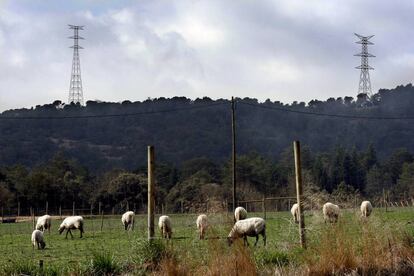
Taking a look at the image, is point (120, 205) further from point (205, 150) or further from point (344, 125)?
point (344, 125)

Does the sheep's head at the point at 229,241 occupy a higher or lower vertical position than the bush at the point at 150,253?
higher

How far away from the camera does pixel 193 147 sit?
12269cm

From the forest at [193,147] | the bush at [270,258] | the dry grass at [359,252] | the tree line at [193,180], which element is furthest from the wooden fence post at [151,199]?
the forest at [193,147]

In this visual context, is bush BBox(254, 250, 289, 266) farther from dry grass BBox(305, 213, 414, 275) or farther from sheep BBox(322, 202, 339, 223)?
sheep BBox(322, 202, 339, 223)

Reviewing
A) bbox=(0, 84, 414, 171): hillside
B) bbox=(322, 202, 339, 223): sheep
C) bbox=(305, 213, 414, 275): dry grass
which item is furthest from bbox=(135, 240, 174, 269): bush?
bbox=(0, 84, 414, 171): hillside

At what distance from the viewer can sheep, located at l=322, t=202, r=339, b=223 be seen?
36.7 ft

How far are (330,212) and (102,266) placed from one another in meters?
4.27

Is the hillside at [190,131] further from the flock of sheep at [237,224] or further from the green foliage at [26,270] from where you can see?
the green foliage at [26,270]

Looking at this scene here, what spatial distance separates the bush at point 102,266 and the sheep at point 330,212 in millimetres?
3817

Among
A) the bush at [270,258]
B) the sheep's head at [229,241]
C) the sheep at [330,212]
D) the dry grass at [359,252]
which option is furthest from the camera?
the bush at [270,258]

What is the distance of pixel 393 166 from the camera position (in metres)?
87.8

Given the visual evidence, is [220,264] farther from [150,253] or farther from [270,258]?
[270,258]

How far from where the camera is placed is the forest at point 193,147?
2694 inches

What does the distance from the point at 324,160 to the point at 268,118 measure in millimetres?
50951
